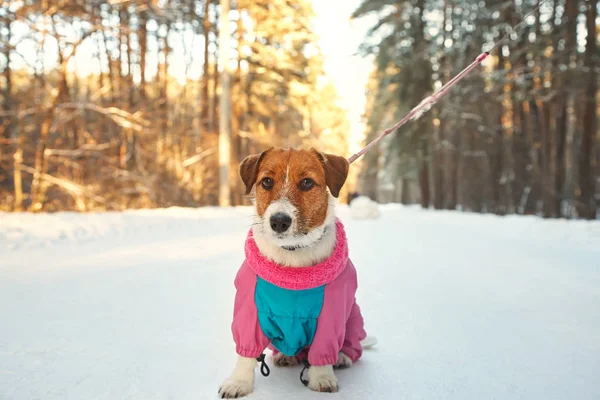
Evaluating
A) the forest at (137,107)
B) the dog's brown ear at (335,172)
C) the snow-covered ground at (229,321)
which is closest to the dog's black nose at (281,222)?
the dog's brown ear at (335,172)

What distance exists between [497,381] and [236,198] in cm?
2425

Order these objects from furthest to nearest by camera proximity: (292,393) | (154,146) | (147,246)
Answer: (154,146) < (147,246) < (292,393)

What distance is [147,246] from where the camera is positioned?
8086 millimetres

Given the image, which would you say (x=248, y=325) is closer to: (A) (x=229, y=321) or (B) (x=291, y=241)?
(B) (x=291, y=241)

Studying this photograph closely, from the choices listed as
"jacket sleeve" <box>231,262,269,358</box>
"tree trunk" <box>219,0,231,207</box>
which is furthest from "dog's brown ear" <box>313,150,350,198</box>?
"tree trunk" <box>219,0,231,207</box>

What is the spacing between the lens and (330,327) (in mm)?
2414

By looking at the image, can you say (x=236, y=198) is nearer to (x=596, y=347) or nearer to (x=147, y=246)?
(x=147, y=246)

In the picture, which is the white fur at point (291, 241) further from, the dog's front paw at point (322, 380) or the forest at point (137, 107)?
the forest at point (137, 107)

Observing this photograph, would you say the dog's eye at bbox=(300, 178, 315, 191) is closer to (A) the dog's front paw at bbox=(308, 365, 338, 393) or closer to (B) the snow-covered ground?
(A) the dog's front paw at bbox=(308, 365, 338, 393)

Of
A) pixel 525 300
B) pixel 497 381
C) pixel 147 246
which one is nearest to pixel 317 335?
pixel 497 381

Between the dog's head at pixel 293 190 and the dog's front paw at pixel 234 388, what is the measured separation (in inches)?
32.0

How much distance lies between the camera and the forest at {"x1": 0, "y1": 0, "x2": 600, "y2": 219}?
1224cm

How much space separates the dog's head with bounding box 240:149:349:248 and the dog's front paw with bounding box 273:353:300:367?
0.88 m

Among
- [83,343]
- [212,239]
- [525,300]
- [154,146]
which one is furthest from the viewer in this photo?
[154,146]
